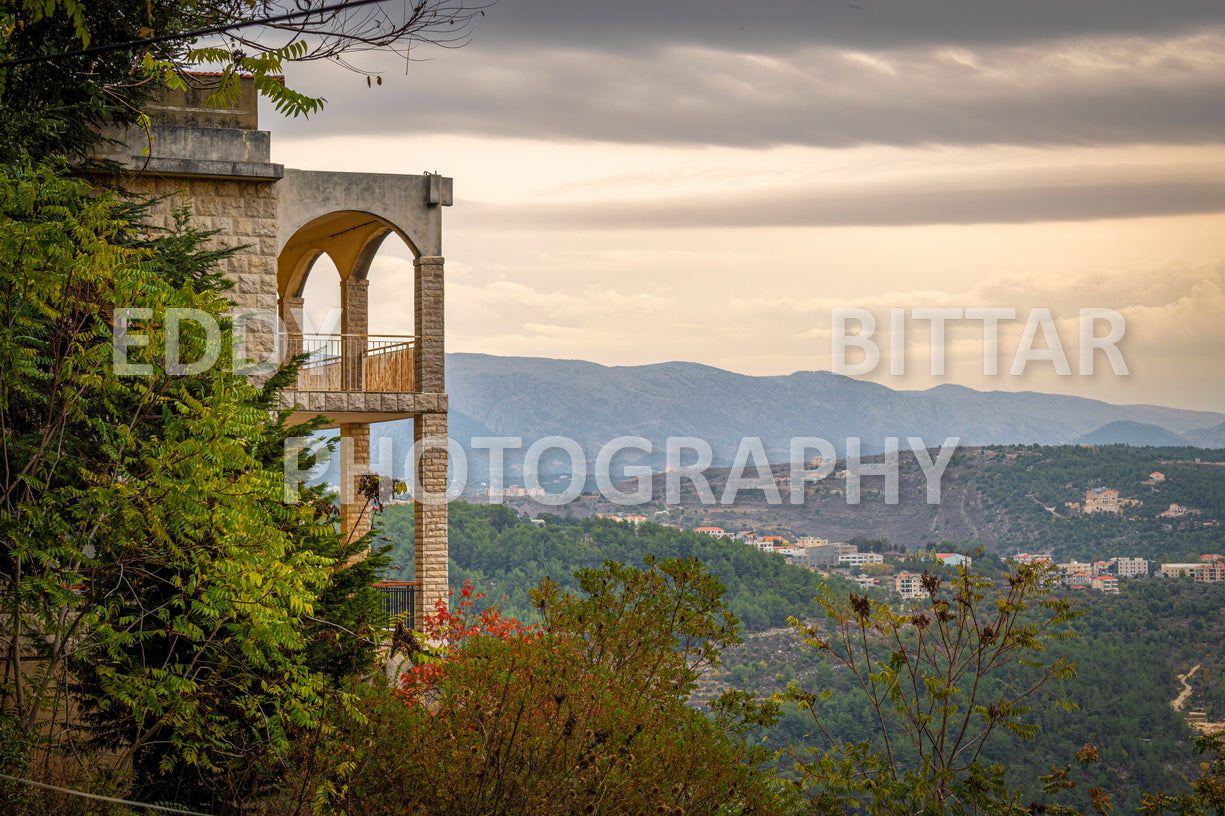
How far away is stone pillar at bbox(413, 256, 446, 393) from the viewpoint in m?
16.0

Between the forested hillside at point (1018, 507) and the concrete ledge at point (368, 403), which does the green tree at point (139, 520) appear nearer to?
the concrete ledge at point (368, 403)

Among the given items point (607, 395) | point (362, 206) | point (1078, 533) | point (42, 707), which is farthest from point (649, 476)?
point (607, 395)

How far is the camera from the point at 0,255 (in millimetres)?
6043

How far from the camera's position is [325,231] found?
746 inches

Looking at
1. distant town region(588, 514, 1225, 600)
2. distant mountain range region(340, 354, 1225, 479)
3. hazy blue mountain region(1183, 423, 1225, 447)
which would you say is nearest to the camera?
distant town region(588, 514, 1225, 600)

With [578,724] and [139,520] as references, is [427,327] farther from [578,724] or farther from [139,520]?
[578,724]

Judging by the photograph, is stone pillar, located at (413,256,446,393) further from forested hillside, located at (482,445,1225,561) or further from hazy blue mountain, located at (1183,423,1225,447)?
hazy blue mountain, located at (1183,423,1225,447)

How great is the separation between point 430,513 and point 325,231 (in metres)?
5.91

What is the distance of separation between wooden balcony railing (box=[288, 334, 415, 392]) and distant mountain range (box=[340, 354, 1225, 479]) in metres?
55.5

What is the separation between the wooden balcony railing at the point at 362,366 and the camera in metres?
16.2

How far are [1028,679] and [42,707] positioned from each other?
115ft

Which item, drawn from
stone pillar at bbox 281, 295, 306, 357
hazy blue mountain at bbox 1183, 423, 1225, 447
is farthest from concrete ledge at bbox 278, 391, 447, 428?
hazy blue mountain at bbox 1183, 423, 1225, 447

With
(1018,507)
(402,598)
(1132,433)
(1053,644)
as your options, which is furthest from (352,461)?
(1132,433)

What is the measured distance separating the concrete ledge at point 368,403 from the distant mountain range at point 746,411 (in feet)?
182
